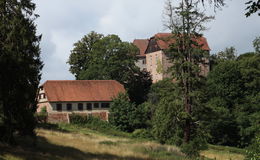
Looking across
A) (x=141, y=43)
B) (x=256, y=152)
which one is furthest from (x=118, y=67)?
(x=256, y=152)

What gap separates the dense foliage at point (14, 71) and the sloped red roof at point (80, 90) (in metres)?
37.7

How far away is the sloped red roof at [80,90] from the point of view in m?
63.9

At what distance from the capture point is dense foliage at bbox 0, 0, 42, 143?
22.8 metres

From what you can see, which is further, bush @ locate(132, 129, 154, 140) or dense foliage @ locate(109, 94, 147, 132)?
dense foliage @ locate(109, 94, 147, 132)

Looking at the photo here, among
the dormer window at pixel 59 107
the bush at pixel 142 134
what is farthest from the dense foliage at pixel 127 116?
the dormer window at pixel 59 107

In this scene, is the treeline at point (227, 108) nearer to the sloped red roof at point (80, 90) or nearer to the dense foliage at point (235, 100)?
the dense foliage at point (235, 100)

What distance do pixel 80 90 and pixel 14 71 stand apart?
43011 millimetres

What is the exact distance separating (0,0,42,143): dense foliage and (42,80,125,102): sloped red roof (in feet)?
124

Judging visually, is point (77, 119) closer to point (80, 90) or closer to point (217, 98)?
point (80, 90)

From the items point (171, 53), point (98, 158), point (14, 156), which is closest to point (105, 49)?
point (171, 53)

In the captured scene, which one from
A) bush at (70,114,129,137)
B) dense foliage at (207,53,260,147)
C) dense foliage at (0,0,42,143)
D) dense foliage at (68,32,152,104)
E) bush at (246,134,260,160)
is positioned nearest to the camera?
bush at (246,134,260,160)

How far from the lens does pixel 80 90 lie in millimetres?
66438

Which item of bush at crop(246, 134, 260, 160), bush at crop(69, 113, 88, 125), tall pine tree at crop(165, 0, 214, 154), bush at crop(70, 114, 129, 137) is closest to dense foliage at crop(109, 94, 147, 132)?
bush at crop(70, 114, 129, 137)

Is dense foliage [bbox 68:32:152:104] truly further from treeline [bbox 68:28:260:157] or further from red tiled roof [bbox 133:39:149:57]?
red tiled roof [bbox 133:39:149:57]
